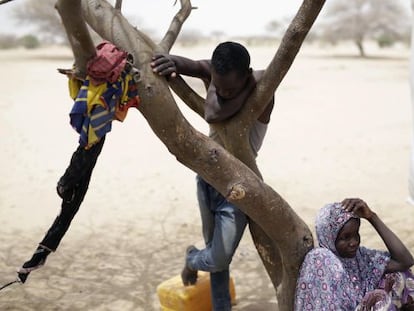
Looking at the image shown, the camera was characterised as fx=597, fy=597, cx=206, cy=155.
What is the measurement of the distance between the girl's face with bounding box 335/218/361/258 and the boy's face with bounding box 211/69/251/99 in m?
0.71

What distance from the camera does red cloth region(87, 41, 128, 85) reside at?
186 centimetres

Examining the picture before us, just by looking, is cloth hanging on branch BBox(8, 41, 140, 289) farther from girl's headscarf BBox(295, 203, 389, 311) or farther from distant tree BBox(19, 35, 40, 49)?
distant tree BBox(19, 35, 40, 49)

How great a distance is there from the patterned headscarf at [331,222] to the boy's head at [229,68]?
64 cm

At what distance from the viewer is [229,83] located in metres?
A: 2.17

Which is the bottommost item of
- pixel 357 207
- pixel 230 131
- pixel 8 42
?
pixel 357 207

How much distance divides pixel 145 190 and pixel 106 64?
419 cm

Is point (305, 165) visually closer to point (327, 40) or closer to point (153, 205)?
point (153, 205)

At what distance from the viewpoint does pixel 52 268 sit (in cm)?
410

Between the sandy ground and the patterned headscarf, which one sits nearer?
the patterned headscarf

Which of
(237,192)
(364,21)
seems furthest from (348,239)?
(364,21)

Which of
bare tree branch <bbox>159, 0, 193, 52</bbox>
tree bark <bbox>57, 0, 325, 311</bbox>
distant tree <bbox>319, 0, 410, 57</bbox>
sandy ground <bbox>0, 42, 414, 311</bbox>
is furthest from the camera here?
distant tree <bbox>319, 0, 410, 57</bbox>

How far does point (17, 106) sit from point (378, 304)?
9.73 metres

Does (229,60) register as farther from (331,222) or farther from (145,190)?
(145,190)

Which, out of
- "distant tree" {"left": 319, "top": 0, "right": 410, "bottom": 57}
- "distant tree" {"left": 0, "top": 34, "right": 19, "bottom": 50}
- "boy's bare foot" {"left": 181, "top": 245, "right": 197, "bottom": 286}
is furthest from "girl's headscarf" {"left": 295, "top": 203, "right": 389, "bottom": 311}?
"distant tree" {"left": 0, "top": 34, "right": 19, "bottom": 50}
